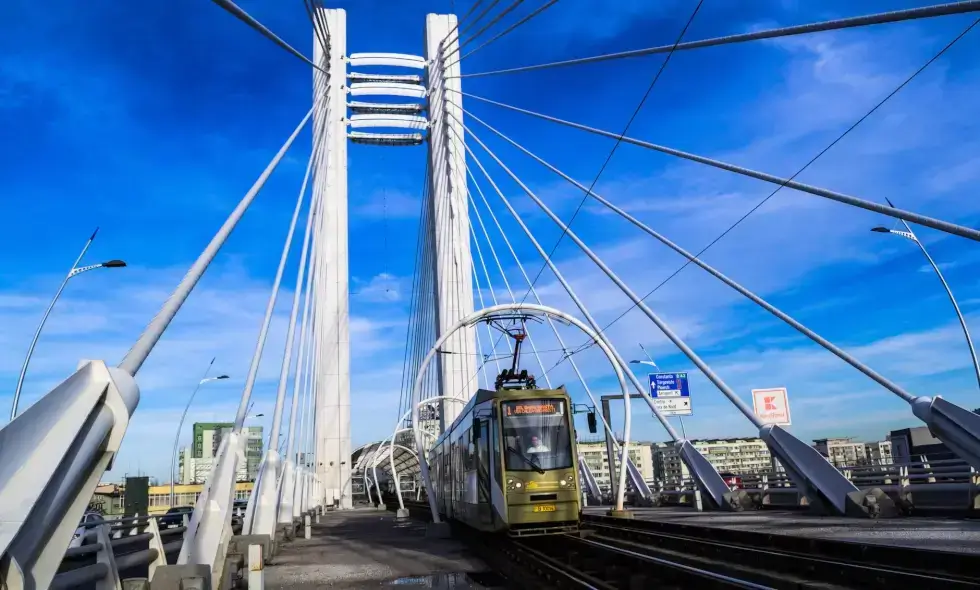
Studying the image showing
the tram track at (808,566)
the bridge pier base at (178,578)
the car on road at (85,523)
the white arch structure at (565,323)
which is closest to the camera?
the tram track at (808,566)

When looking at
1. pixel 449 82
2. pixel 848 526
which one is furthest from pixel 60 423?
pixel 449 82

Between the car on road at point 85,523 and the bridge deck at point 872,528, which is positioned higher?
the car on road at point 85,523

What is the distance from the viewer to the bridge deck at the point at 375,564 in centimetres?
1152

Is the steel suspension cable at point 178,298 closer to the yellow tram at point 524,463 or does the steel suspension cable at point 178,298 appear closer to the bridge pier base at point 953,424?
the yellow tram at point 524,463

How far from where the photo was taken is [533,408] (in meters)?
15.5

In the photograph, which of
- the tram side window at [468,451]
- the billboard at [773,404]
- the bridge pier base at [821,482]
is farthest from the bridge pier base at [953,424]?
the billboard at [773,404]

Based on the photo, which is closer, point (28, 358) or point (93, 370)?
point (93, 370)

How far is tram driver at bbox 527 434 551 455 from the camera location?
590 inches

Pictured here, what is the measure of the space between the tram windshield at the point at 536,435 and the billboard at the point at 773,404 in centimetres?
1237

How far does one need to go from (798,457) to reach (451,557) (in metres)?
9.06

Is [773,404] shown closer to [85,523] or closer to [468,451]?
[468,451]

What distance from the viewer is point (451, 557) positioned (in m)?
15.0

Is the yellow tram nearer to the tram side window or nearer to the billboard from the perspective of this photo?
the tram side window

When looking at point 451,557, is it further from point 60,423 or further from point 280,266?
point 60,423
